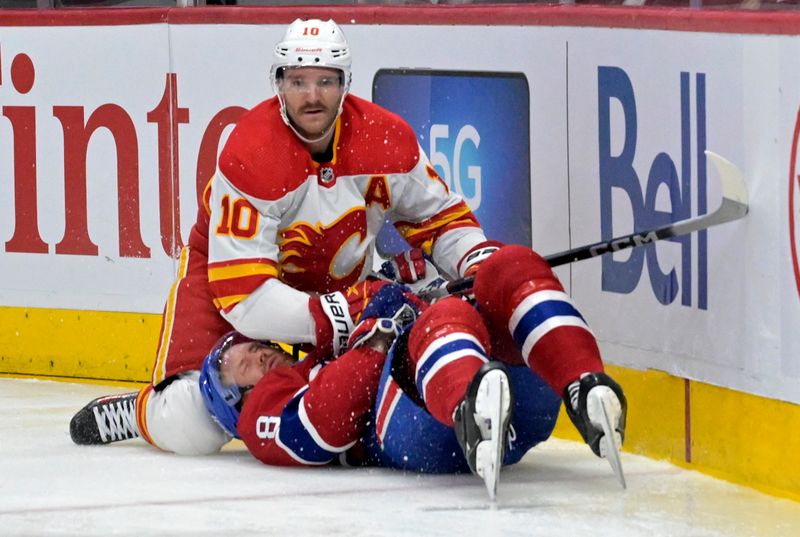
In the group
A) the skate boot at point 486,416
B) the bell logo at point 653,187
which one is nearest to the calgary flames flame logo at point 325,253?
the bell logo at point 653,187

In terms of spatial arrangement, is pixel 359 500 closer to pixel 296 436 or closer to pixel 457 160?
pixel 296 436

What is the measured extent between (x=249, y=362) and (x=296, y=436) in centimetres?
26

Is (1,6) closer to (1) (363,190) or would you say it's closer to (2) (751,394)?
(1) (363,190)

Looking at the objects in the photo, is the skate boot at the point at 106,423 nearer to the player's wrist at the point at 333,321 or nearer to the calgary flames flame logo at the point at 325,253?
the calgary flames flame logo at the point at 325,253

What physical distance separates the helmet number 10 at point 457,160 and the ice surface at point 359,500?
2.41 feet

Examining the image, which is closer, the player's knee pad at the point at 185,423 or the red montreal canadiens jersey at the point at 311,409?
the red montreal canadiens jersey at the point at 311,409

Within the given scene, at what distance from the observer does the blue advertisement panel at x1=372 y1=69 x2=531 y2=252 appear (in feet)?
15.4

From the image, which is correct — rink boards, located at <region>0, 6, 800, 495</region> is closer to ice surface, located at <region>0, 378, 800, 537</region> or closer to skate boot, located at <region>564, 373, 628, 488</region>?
ice surface, located at <region>0, 378, 800, 537</region>

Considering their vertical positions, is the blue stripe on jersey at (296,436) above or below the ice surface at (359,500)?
above

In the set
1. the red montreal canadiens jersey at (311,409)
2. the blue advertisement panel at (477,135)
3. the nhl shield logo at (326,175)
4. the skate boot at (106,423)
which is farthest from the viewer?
the blue advertisement panel at (477,135)

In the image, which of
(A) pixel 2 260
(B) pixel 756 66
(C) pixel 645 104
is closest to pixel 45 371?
(A) pixel 2 260

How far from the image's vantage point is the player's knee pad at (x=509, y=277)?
380 centimetres

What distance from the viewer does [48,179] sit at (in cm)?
571

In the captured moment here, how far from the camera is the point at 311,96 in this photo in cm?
422
